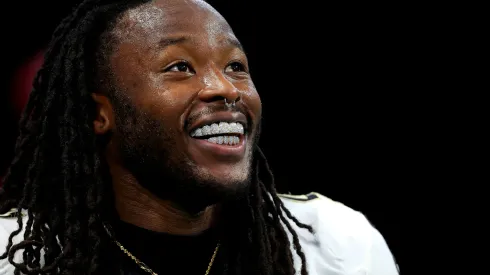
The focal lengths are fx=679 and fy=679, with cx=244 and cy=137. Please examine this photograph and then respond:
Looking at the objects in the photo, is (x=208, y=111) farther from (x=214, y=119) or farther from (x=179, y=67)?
(x=179, y=67)

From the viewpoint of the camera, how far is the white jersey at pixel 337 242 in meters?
1.79

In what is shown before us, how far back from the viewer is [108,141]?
5.43ft

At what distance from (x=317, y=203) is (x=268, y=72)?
0.69 meters

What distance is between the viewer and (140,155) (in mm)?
1571

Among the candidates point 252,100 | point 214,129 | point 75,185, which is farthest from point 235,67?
point 75,185

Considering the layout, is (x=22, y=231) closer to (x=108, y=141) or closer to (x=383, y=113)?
(x=108, y=141)

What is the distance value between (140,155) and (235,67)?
1.05 ft

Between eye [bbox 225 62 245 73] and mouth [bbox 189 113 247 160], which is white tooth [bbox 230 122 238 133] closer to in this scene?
mouth [bbox 189 113 247 160]

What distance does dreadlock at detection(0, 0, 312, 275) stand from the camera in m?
1.57

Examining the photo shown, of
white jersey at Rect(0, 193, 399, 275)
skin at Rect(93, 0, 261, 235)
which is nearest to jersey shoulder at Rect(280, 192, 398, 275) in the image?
white jersey at Rect(0, 193, 399, 275)

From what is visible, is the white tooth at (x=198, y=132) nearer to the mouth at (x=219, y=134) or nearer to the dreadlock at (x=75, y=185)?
the mouth at (x=219, y=134)

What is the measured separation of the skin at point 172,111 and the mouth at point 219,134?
1 cm

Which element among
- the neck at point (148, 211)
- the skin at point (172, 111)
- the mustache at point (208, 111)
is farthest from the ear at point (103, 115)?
the mustache at point (208, 111)

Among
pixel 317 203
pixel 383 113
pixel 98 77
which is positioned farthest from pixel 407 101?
pixel 98 77
